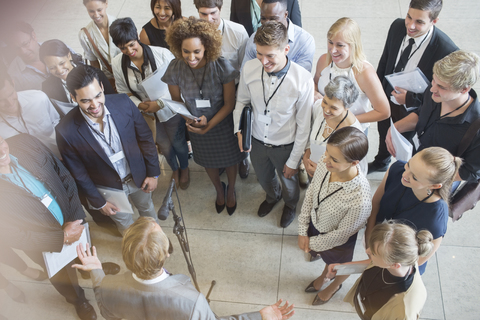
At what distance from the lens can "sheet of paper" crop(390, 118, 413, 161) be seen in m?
2.05

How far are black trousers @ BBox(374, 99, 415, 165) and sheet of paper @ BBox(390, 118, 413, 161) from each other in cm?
68

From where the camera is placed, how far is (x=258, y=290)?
2.66 m

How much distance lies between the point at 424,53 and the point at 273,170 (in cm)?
136

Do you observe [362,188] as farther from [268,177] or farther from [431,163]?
[268,177]

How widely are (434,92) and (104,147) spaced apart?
201 centimetres

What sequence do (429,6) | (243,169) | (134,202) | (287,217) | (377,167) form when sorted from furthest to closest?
(243,169), (377,167), (287,217), (134,202), (429,6)

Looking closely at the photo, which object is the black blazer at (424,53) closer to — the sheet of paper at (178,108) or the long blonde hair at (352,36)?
the long blonde hair at (352,36)

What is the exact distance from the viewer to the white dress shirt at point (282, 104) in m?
2.18

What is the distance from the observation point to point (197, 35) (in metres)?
2.26

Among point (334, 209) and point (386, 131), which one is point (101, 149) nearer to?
point (334, 209)

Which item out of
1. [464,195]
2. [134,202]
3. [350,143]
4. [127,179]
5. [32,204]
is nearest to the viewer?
[350,143]

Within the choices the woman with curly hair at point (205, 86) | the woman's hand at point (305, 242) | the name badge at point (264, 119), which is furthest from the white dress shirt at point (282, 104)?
the woman's hand at point (305, 242)

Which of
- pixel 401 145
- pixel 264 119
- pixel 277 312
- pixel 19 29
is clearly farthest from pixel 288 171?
pixel 19 29

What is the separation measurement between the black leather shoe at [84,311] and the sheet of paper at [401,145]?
2.39 meters
